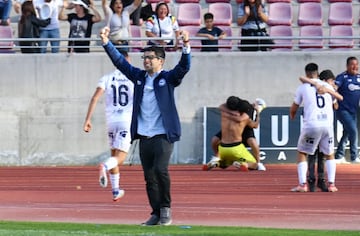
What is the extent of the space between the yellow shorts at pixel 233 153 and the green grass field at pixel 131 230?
9.60 m

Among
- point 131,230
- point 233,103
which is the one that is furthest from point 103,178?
point 233,103

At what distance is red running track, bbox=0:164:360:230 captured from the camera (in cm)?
1421

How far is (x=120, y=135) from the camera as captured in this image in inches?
628

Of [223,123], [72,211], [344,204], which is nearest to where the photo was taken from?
[72,211]

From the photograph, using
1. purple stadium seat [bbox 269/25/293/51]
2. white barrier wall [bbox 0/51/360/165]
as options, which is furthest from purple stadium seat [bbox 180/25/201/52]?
purple stadium seat [bbox 269/25/293/51]

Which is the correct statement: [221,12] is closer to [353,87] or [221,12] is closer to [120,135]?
[353,87]

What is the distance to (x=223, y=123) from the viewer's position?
2284 cm

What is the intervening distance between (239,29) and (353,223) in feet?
43.8

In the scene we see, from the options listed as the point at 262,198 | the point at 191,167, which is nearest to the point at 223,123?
the point at 191,167

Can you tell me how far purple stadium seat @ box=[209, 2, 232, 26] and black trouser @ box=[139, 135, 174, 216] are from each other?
13.7 m

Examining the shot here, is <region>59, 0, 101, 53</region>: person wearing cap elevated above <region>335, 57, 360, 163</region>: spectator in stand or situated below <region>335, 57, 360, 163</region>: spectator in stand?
above

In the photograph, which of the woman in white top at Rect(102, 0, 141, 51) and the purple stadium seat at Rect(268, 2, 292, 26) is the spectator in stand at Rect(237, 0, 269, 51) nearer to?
→ the purple stadium seat at Rect(268, 2, 292, 26)

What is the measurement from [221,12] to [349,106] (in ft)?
15.2

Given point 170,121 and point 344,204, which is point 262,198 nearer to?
point 344,204
